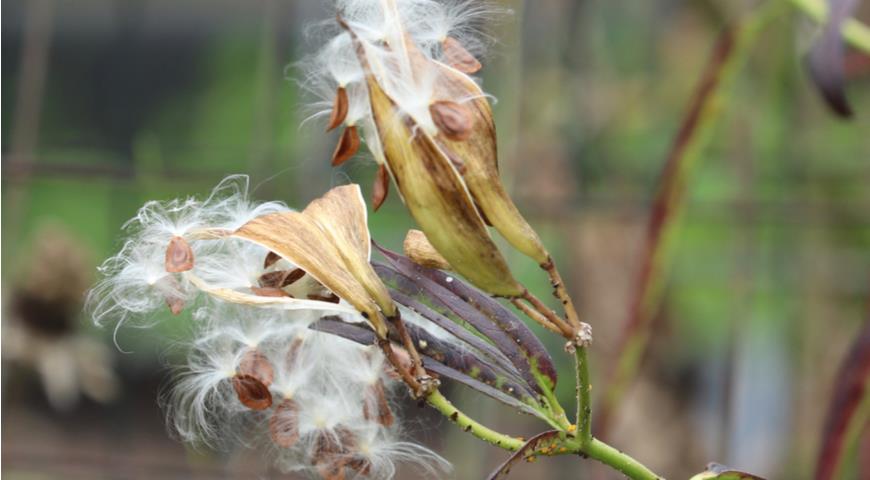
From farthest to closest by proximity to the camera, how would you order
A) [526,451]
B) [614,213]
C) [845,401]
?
[614,213], [845,401], [526,451]

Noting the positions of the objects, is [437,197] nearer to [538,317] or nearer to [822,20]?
[538,317]

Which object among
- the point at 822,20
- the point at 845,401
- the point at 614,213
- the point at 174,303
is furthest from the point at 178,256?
the point at 614,213

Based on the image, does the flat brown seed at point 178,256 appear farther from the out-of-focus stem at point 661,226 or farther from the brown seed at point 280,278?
the out-of-focus stem at point 661,226

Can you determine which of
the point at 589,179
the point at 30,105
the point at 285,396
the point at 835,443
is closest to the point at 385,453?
the point at 285,396

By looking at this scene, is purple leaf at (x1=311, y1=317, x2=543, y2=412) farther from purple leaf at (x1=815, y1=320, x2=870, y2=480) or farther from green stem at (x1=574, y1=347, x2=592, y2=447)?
purple leaf at (x1=815, y1=320, x2=870, y2=480)

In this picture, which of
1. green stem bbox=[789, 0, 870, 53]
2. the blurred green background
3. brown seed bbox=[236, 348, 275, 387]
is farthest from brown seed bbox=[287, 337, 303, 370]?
the blurred green background

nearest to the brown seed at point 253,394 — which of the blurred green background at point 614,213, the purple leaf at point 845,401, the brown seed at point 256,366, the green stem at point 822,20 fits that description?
the brown seed at point 256,366

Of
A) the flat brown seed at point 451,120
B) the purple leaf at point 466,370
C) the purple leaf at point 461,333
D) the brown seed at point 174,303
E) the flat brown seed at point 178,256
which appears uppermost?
the flat brown seed at point 451,120

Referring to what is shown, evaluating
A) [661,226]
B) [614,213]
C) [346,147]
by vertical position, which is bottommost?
[614,213]
